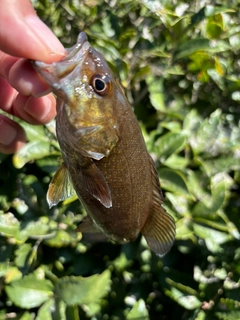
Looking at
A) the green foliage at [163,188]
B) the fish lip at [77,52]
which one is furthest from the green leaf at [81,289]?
the fish lip at [77,52]

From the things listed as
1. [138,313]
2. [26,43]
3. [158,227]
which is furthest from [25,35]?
[138,313]

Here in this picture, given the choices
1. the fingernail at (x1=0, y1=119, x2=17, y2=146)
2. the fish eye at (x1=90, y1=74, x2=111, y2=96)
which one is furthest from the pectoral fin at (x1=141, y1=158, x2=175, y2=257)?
the fingernail at (x1=0, y1=119, x2=17, y2=146)

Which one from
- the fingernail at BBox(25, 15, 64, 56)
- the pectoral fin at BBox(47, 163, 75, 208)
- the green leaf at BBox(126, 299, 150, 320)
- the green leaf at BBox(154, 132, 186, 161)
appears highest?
the fingernail at BBox(25, 15, 64, 56)

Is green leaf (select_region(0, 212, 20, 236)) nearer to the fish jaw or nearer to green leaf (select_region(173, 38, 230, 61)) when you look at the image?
the fish jaw

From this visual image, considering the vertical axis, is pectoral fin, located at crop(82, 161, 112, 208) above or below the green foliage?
above

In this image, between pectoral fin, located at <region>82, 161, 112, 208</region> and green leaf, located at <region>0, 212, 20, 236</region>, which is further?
green leaf, located at <region>0, 212, 20, 236</region>

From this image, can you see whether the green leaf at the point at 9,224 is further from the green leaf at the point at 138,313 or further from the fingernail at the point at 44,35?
the fingernail at the point at 44,35

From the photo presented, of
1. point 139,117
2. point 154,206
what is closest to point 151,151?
point 139,117
